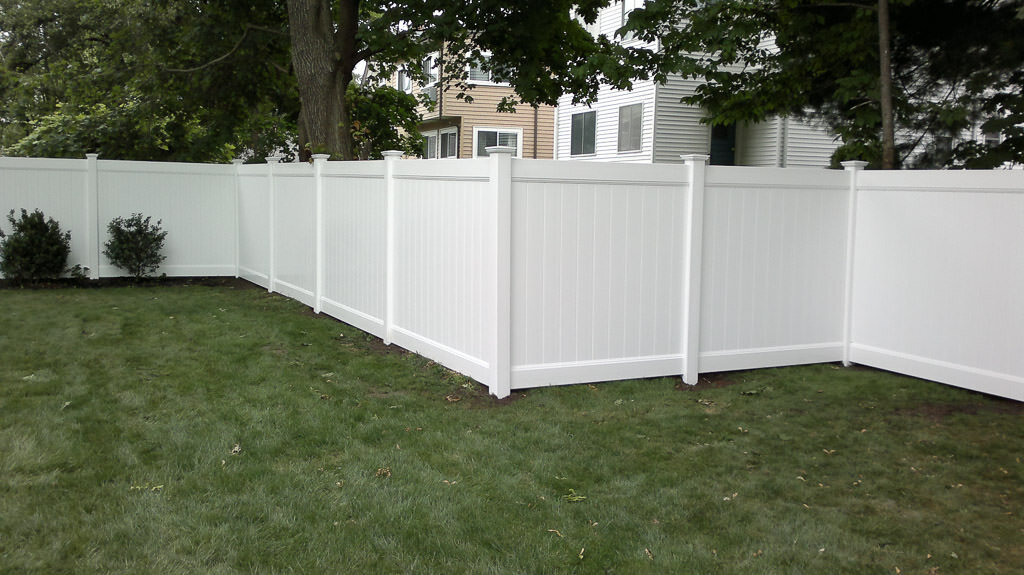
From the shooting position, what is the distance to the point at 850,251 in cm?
758

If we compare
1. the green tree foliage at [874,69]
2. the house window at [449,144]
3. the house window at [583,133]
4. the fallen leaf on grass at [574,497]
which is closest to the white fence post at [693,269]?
the fallen leaf on grass at [574,497]

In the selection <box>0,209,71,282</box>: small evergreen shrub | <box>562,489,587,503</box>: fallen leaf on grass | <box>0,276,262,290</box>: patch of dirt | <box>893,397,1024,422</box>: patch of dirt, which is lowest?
<box>562,489,587,503</box>: fallen leaf on grass

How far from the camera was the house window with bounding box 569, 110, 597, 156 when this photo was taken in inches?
867

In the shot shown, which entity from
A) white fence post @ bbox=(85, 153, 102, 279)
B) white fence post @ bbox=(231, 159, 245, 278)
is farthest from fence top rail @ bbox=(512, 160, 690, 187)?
white fence post @ bbox=(85, 153, 102, 279)

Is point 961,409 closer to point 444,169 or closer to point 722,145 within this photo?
point 444,169

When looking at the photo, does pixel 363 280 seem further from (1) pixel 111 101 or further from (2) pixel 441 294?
(1) pixel 111 101

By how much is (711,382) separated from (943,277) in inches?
78.4

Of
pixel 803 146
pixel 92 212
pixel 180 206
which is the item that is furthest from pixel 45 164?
pixel 803 146

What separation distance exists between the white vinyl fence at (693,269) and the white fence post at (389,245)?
0.03 m

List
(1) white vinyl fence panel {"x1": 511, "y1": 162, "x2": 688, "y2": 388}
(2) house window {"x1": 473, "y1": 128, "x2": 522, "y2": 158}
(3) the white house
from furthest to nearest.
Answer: (2) house window {"x1": 473, "y1": 128, "x2": 522, "y2": 158} < (3) the white house < (1) white vinyl fence panel {"x1": 511, "y1": 162, "x2": 688, "y2": 388}

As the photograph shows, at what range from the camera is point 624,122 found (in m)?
20.6

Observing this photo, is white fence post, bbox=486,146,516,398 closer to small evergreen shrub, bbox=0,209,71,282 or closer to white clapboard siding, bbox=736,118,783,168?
small evergreen shrub, bbox=0,209,71,282

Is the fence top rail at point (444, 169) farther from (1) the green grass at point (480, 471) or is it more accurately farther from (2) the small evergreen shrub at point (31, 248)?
(2) the small evergreen shrub at point (31, 248)

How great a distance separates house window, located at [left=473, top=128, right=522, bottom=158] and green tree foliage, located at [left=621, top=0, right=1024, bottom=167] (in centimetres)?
1641
